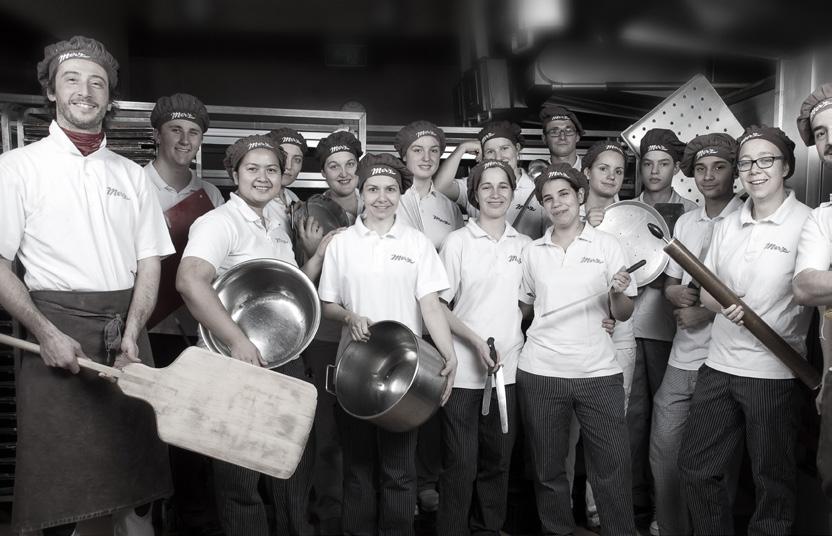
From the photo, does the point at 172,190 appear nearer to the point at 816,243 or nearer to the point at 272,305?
the point at 272,305

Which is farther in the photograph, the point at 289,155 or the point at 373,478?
the point at 289,155

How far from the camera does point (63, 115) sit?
5.73ft

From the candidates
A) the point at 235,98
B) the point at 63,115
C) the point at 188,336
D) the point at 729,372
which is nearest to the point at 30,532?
the point at 188,336

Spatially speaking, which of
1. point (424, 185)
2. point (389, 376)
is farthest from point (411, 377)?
point (424, 185)

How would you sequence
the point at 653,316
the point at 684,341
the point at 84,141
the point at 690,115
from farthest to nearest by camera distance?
the point at 690,115 < the point at 653,316 < the point at 684,341 < the point at 84,141

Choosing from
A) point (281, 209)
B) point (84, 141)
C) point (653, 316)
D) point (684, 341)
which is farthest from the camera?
point (653, 316)

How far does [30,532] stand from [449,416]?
1201mm

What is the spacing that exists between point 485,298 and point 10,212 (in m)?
1.37

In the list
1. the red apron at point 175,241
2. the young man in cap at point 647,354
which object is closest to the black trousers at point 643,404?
the young man in cap at point 647,354

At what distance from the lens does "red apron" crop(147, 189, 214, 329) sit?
237cm

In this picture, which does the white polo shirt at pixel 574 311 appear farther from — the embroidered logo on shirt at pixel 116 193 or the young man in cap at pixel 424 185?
the embroidered logo on shirt at pixel 116 193

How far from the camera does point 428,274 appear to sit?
2168 mm

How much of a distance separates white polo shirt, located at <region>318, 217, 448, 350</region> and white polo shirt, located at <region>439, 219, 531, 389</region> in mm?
116

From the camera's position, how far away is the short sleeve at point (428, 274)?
216 cm
